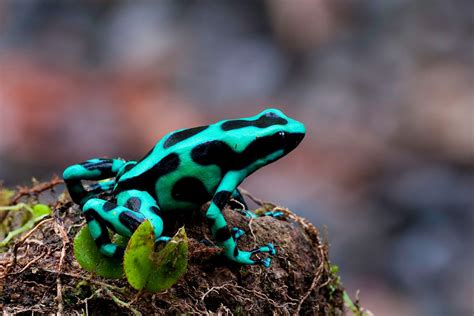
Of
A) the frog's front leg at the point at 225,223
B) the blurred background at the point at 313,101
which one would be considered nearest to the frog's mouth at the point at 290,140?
the frog's front leg at the point at 225,223

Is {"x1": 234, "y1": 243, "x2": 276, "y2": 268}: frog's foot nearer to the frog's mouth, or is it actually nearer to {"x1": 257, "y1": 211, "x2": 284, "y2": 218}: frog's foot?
{"x1": 257, "y1": 211, "x2": 284, "y2": 218}: frog's foot

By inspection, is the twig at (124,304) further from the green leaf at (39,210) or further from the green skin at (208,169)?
the green leaf at (39,210)

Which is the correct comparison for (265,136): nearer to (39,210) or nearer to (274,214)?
(274,214)

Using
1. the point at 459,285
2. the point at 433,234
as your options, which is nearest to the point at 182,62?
the point at 433,234

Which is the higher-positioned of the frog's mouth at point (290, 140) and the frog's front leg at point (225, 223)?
the frog's mouth at point (290, 140)

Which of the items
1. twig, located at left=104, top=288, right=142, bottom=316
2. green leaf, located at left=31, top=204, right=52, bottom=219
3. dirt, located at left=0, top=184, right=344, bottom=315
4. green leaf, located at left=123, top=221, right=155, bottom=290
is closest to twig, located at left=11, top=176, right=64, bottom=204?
green leaf, located at left=31, top=204, right=52, bottom=219

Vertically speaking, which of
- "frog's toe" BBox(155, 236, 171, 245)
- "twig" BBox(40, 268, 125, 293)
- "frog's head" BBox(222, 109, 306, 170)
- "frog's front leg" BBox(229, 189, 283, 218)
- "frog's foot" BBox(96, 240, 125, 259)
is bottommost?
"twig" BBox(40, 268, 125, 293)

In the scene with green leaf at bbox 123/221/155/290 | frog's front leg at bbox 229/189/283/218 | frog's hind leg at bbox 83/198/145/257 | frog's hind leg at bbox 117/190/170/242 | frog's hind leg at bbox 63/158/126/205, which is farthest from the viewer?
frog's front leg at bbox 229/189/283/218
